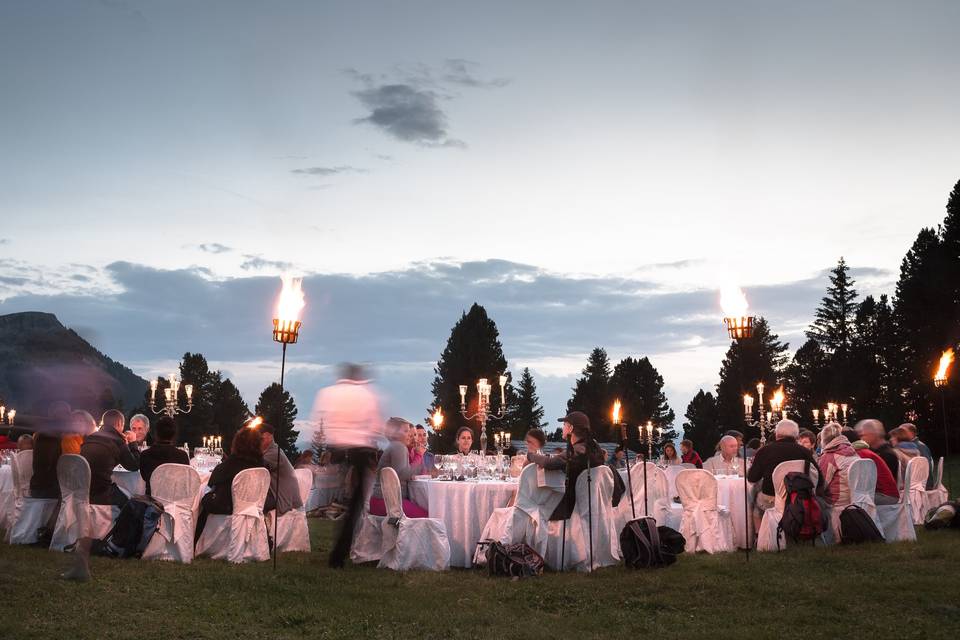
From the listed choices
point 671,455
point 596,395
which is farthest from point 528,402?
point 671,455

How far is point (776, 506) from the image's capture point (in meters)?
12.2

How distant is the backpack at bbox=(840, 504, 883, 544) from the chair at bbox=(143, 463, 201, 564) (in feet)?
26.8

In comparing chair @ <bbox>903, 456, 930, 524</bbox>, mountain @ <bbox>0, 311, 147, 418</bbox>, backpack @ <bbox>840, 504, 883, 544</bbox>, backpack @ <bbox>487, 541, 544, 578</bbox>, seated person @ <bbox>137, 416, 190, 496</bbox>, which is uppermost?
mountain @ <bbox>0, 311, 147, 418</bbox>

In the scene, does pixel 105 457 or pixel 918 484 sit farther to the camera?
pixel 918 484

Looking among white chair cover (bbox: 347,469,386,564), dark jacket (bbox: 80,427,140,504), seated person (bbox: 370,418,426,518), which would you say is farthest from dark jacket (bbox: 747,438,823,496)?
dark jacket (bbox: 80,427,140,504)

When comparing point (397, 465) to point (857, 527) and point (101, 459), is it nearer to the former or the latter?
point (101, 459)

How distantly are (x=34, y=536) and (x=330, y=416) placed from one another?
4.51m

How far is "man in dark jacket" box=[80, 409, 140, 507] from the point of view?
1168 cm

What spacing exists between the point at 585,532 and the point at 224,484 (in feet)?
14.6

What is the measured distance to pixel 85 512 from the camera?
9641mm

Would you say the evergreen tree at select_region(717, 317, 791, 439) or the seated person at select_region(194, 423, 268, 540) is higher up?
the evergreen tree at select_region(717, 317, 791, 439)

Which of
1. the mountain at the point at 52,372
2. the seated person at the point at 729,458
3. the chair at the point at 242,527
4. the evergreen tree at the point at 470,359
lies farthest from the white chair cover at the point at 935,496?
the evergreen tree at the point at 470,359

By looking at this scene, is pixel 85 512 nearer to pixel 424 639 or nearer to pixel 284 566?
pixel 284 566

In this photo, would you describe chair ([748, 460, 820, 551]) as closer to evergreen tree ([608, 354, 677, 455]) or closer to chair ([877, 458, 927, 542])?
chair ([877, 458, 927, 542])
